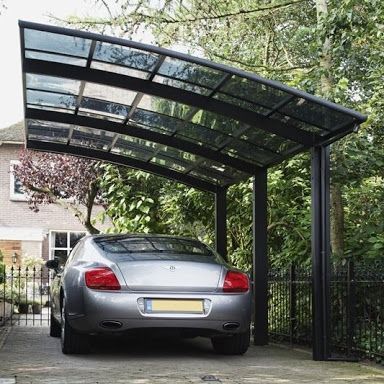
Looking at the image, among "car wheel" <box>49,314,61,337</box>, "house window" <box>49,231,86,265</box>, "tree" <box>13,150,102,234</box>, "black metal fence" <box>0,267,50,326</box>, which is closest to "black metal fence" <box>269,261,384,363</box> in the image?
"car wheel" <box>49,314,61,337</box>

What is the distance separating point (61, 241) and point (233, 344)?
80.9 ft

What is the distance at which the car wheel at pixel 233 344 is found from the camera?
27.1 ft

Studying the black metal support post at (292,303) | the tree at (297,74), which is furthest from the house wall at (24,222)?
the black metal support post at (292,303)

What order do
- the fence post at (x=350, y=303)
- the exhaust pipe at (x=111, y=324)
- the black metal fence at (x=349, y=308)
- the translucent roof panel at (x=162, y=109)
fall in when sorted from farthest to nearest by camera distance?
the fence post at (x=350, y=303) < the black metal fence at (x=349, y=308) < the exhaust pipe at (x=111, y=324) < the translucent roof panel at (x=162, y=109)

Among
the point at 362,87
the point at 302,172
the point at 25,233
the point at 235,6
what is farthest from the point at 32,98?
the point at 25,233

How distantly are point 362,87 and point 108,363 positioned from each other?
856 cm

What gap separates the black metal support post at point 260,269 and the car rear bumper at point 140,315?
2083 millimetres

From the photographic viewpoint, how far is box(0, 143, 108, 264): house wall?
31219 mm

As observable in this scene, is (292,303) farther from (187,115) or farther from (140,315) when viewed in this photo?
(140,315)

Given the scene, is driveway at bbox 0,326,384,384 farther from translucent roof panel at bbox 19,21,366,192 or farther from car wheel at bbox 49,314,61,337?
translucent roof panel at bbox 19,21,366,192

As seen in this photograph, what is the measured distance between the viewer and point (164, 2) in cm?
1271

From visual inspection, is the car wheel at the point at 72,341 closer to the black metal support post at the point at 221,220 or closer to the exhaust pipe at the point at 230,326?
the exhaust pipe at the point at 230,326

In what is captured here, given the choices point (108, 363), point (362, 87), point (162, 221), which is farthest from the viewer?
point (162, 221)

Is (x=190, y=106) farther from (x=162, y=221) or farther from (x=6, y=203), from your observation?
(x=6, y=203)
